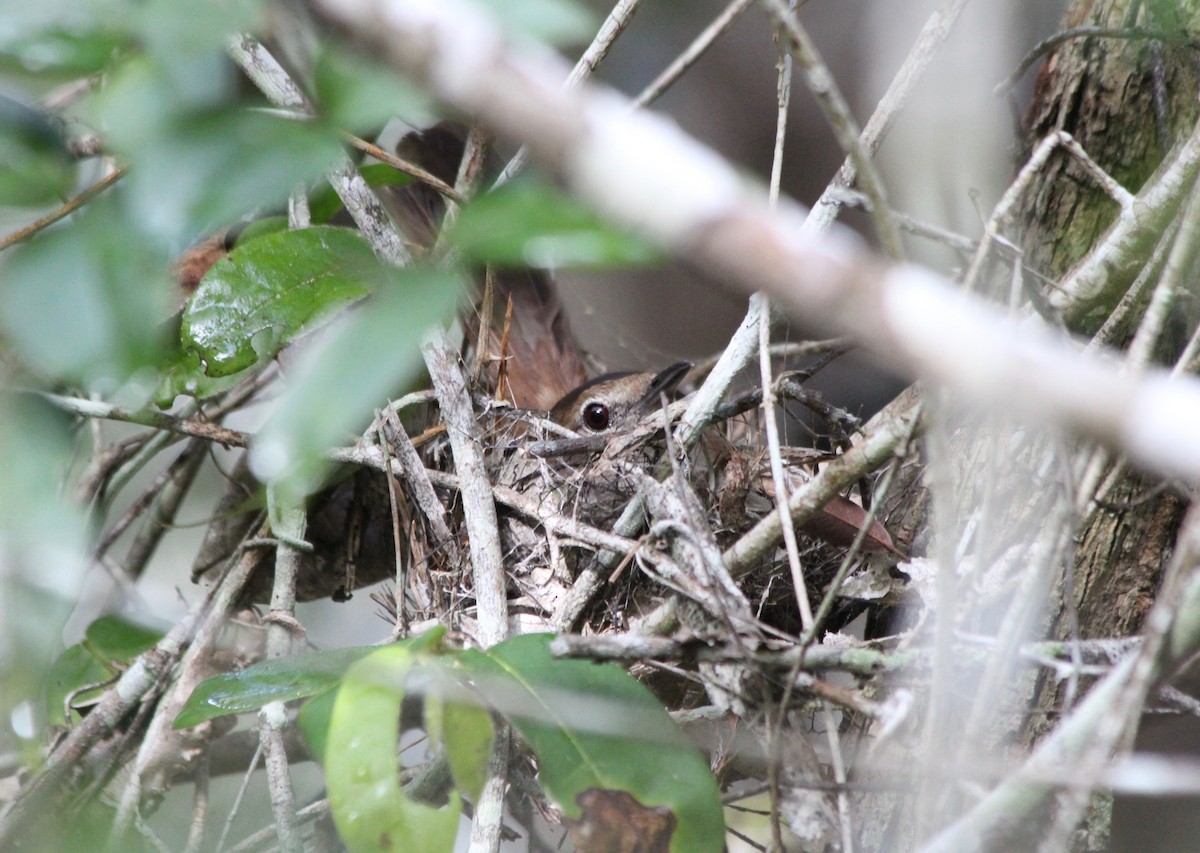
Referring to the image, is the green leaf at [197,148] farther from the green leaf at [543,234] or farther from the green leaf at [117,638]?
the green leaf at [117,638]

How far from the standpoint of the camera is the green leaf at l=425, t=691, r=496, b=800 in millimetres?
986

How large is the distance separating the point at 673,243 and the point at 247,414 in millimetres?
2367

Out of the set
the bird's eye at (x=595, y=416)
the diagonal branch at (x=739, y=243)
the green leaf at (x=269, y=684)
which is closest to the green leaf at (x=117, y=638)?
the green leaf at (x=269, y=684)

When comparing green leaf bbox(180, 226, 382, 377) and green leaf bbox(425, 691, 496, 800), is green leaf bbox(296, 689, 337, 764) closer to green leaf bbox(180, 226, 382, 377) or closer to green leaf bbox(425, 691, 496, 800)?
green leaf bbox(425, 691, 496, 800)

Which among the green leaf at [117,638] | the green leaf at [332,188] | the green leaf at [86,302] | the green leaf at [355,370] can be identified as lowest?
the green leaf at [117,638]

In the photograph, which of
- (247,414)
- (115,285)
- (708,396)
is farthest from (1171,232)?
(247,414)

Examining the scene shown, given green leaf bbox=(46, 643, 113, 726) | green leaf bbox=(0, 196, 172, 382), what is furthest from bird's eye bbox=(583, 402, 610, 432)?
green leaf bbox=(0, 196, 172, 382)

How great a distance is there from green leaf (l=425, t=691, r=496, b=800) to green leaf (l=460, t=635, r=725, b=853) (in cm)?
4

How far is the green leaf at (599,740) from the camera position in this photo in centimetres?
101

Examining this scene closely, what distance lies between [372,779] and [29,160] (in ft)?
2.02

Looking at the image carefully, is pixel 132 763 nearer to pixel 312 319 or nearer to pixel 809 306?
pixel 312 319

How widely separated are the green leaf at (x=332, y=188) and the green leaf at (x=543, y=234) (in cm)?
102

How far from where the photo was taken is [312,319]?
1.23m

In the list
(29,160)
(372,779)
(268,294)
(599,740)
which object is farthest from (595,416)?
(29,160)
